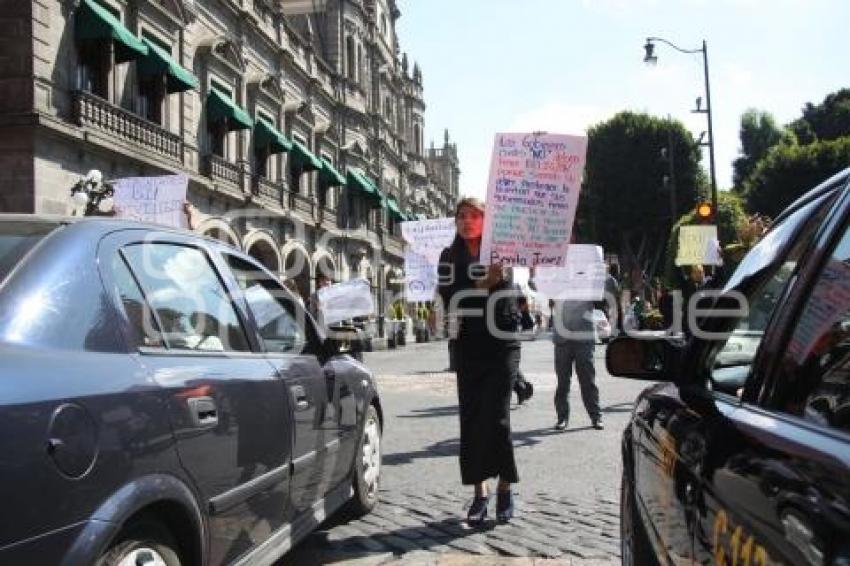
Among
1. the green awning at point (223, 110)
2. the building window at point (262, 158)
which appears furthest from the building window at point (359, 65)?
the green awning at point (223, 110)

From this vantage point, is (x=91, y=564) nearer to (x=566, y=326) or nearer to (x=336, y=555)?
(x=336, y=555)

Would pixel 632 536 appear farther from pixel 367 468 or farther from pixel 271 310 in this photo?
pixel 367 468

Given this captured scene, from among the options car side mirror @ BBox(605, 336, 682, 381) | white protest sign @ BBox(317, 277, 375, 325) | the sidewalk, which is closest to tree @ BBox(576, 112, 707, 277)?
white protest sign @ BBox(317, 277, 375, 325)

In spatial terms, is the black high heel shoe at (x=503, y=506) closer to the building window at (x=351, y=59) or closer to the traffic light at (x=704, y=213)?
the traffic light at (x=704, y=213)

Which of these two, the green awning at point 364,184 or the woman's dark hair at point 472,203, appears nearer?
the woman's dark hair at point 472,203

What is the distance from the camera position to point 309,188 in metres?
35.4

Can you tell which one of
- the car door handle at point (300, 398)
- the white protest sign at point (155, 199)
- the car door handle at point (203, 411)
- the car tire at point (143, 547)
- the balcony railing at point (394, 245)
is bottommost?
the car tire at point (143, 547)

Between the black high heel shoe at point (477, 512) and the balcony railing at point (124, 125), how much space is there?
614 inches

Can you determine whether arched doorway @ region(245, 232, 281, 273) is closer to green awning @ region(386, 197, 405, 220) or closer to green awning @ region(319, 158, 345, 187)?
green awning @ region(319, 158, 345, 187)

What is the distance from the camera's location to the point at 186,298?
3369 mm

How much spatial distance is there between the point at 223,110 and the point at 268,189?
4757 millimetres

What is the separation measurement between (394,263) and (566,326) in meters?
41.0

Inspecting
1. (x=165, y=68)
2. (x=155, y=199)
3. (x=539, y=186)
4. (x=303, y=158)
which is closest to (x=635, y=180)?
(x=303, y=158)

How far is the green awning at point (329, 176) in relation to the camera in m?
35.2
